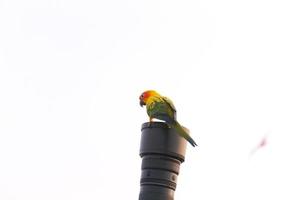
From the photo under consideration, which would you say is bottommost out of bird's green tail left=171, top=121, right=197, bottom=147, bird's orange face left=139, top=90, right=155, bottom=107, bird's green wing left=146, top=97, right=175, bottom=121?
bird's green tail left=171, top=121, right=197, bottom=147

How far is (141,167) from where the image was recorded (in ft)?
34.2

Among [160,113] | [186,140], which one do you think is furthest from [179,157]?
[160,113]

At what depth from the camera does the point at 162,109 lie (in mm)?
11406

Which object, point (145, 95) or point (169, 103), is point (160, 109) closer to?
point (169, 103)

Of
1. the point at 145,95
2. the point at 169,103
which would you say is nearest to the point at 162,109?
the point at 169,103

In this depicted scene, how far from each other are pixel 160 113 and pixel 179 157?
4.08 feet

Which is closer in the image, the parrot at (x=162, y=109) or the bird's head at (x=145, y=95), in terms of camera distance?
the parrot at (x=162, y=109)

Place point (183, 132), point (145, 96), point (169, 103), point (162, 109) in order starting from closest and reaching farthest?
point (183, 132) < point (162, 109) < point (169, 103) < point (145, 96)

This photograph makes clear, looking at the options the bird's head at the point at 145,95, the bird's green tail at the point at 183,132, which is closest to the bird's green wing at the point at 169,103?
the bird's head at the point at 145,95

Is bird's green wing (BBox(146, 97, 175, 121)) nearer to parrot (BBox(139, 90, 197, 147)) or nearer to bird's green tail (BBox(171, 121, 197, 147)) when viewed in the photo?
parrot (BBox(139, 90, 197, 147))

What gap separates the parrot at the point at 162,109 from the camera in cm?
1072

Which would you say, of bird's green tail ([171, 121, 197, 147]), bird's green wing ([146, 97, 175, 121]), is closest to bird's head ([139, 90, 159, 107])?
bird's green wing ([146, 97, 175, 121])

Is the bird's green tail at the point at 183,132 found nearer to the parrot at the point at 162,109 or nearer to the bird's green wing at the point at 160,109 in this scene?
the parrot at the point at 162,109

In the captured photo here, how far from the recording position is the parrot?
1072 cm
